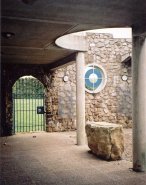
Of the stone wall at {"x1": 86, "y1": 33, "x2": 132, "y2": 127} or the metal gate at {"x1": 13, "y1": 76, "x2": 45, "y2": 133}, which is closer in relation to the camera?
the metal gate at {"x1": 13, "y1": 76, "x2": 45, "y2": 133}

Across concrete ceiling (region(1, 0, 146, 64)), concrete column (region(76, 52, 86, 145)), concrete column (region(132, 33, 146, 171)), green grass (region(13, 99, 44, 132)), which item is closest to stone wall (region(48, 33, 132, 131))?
green grass (region(13, 99, 44, 132))

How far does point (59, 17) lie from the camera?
612 cm

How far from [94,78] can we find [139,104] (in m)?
7.90

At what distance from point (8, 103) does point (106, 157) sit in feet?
23.2

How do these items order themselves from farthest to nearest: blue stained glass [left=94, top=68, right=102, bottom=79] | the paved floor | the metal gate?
blue stained glass [left=94, top=68, right=102, bottom=79], the metal gate, the paved floor

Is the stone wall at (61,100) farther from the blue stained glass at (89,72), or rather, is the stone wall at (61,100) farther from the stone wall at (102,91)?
the blue stained glass at (89,72)

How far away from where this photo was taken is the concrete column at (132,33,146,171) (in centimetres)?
642

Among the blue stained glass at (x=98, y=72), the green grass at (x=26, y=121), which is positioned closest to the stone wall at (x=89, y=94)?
the blue stained glass at (x=98, y=72)

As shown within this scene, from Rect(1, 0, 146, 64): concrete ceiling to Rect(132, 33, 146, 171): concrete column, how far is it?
43 centimetres

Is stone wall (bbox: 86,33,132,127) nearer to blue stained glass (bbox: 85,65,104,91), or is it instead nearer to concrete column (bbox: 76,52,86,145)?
blue stained glass (bbox: 85,65,104,91)

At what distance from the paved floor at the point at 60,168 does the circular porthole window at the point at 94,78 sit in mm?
5181

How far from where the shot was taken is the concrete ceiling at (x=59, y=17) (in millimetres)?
5258

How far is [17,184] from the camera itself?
5.52 meters

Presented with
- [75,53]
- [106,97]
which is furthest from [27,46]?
[106,97]
